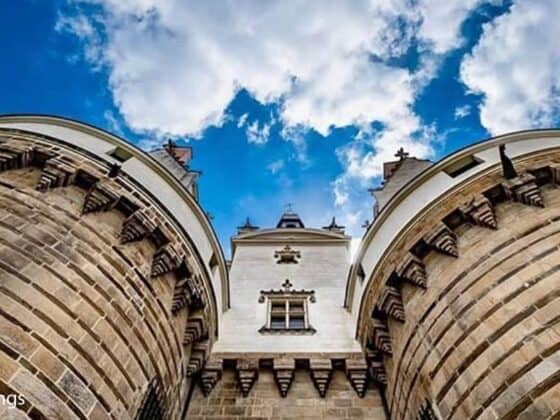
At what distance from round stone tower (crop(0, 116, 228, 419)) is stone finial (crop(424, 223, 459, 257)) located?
4.83 meters

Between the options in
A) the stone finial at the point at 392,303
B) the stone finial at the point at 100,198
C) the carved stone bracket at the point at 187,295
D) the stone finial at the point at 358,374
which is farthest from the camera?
the stone finial at the point at 358,374

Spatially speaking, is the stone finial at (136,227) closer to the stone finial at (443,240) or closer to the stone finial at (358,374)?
the stone finial at (443,240)

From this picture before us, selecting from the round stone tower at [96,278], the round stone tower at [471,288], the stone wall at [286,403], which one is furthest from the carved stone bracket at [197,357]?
the round stone tower at [471,288]

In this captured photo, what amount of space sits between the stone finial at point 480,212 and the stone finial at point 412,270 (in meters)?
1.25

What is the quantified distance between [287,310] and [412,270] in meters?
5.41

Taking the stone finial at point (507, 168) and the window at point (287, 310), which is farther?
the window at point (287, 310)

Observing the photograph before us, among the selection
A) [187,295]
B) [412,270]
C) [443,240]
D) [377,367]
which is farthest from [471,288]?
[187,295]

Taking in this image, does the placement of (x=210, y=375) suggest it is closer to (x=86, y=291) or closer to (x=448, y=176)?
(x=86, y=291)

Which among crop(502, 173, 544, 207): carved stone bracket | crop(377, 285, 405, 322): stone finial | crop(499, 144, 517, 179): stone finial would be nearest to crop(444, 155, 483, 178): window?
crop(499, 144, 517, 179): stone finial

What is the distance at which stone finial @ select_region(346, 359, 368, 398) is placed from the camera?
10297mm

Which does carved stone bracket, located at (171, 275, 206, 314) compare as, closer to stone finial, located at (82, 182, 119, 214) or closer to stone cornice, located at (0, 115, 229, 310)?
stone cornice, located at (0, 115, 229, 310)

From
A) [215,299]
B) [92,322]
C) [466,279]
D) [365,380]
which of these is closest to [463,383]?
[466,279]

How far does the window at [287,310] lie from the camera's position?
12.5 m

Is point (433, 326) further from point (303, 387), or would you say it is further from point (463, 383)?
point (303, 387)
